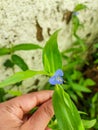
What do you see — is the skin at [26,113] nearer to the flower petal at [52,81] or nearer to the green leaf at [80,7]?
the flower petal at [52,81]

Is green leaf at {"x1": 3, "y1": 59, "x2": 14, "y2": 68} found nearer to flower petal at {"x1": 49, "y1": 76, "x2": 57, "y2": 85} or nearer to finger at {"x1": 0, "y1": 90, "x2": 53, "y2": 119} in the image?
finger at {"x1": 0, "y1": 90, "x2": 53, "y2": 119}

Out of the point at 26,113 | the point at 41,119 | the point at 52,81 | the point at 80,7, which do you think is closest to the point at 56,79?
the point at 52,81

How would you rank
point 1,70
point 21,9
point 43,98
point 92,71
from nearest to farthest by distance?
1. point 43,98
2. point 21,9
3. point 1,70
4. point 92,71

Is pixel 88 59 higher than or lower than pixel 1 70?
lower

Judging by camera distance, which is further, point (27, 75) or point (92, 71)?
point (92, 71)

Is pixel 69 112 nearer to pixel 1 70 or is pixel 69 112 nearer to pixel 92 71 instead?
pixel 1 70

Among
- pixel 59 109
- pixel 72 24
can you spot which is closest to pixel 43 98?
pixel 59 109

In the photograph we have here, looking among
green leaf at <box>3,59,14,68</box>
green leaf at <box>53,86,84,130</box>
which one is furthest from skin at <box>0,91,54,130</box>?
green leaf at <box>3,59,14,68</box>
